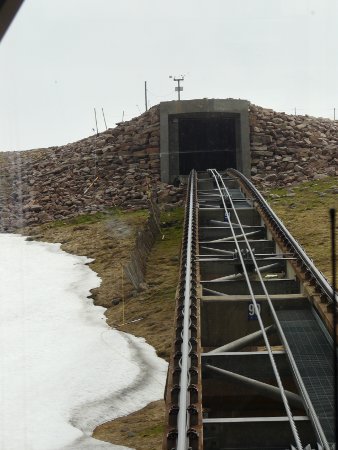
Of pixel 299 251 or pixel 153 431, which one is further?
pixel 299 251

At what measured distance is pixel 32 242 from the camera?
80.2 feet

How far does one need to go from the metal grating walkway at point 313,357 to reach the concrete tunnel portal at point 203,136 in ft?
73.0

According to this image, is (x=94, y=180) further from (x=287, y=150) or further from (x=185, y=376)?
(x=185, y=376)

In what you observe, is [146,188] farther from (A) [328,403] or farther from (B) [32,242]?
(A) [328,403]

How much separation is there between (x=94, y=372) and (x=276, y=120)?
1048 inches

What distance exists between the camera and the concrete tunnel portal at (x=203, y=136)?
3170 centimetres

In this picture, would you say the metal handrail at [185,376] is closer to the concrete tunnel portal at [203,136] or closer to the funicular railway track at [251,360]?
the funicular railway track at [251,360]

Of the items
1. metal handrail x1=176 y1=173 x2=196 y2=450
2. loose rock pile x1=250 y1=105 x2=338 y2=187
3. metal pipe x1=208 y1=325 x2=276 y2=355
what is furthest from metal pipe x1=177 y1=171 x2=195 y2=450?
loose rock pile x1=250 y1=105 x2=338 y2=187

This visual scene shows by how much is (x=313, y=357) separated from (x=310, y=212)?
16.8m

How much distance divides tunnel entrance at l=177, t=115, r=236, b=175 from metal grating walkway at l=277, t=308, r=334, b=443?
2589cm

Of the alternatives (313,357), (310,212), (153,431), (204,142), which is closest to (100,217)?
(310,212)

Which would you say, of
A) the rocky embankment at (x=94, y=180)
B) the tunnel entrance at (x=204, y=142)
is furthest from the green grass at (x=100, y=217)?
the tunnel entrance at (x=204, y=142)

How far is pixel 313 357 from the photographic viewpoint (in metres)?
7.44

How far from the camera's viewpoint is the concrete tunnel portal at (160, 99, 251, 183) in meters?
31.7
